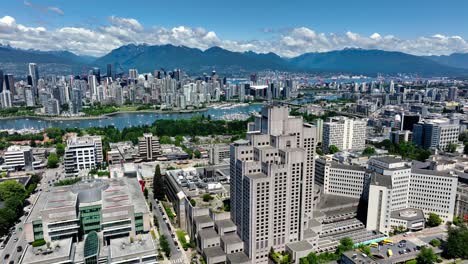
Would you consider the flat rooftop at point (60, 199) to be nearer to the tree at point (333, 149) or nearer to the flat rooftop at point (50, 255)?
the flat rooftop at point (50, 255)

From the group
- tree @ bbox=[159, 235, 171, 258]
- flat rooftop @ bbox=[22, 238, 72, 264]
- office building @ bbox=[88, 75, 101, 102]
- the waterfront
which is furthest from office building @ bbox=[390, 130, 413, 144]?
office building @ bbox=[88, 75, 101, 102]

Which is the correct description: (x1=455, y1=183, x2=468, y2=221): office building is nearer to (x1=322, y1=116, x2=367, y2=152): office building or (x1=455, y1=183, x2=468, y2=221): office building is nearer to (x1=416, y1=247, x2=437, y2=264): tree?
(x1=416, y1=247, x2=437, y2=264): tree

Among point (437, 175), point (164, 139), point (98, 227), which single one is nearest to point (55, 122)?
point (164, 139)

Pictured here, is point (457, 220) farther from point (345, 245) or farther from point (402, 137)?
point (402, 137)

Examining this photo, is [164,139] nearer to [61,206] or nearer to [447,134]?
[61,206]

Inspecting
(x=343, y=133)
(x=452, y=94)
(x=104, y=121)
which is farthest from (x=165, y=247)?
(x=452, y=94)
